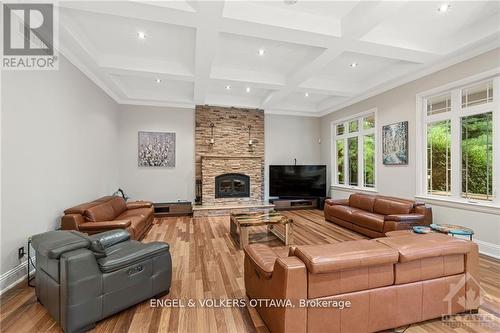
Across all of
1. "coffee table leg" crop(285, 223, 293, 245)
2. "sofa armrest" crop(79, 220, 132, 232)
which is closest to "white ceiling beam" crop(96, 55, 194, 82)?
"sofa armrest" crop(79, 220, 132, 232)

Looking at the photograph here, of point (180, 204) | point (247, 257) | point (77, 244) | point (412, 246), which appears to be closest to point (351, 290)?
point (412, 246)

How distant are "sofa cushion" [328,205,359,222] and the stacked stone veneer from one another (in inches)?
95.2

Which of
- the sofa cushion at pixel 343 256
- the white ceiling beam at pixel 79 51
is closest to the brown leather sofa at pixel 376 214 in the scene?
the sofa cushion at pixel 343 256

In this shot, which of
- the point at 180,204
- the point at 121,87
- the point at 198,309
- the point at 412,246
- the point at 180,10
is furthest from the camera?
the point at 180,204

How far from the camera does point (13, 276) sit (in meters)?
2.63

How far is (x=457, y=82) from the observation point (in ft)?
12.9

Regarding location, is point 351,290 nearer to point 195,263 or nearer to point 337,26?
point 195,263

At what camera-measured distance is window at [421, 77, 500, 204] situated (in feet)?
11.8

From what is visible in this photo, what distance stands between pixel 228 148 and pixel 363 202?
3.96m

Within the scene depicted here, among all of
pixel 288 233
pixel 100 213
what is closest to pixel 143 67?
pixel 100 213

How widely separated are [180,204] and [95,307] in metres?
4.50

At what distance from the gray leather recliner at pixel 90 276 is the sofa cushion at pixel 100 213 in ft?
4.51

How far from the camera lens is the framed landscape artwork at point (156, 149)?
6.48 m

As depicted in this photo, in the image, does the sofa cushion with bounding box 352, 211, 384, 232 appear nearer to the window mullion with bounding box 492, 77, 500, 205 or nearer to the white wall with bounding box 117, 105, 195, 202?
the window mullion with bounding box 492, 77, 500, 205
